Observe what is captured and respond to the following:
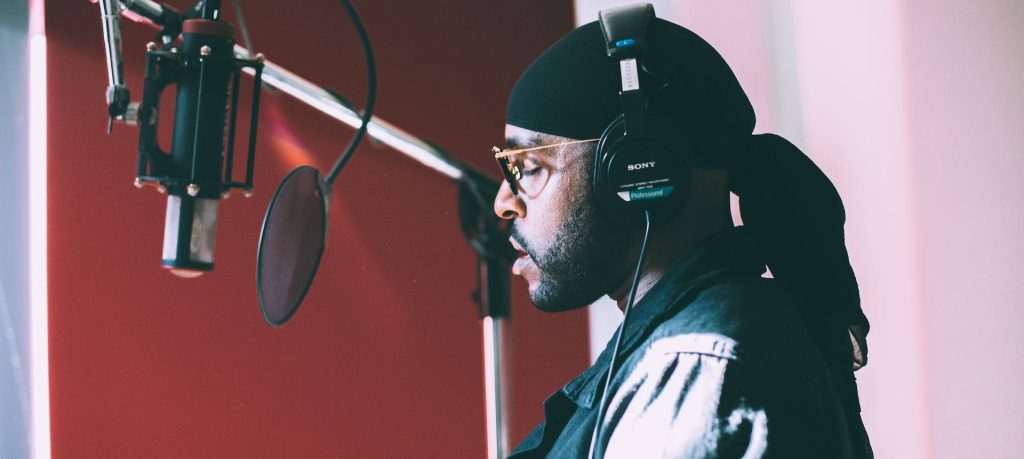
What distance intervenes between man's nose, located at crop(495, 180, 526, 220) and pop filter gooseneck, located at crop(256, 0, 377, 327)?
189 millimetres

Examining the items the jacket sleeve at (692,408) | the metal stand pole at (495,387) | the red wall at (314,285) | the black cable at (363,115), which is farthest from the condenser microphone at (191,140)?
the red wall at (314,285)

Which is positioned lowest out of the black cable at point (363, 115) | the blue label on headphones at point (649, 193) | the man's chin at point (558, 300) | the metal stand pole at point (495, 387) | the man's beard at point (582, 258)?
the metal stand pole at point (495, 387)

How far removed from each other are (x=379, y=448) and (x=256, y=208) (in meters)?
0.54

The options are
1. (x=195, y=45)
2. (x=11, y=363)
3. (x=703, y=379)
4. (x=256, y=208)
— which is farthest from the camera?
(x=256, y=208)

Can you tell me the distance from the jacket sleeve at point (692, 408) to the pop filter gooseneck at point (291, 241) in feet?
1.32

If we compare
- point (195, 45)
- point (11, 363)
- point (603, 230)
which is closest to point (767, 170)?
point (603, 230)

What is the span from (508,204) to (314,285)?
32.7 inches

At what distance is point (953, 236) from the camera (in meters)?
1.29

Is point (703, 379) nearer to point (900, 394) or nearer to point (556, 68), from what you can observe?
point (556, 68)

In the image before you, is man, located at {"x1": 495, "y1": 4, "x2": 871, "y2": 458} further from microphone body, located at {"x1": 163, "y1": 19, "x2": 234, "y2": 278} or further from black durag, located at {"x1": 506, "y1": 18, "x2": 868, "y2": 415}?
microphone body, located at {"x1": 163, "y1": 19, "x2": 234, "y2": 278}

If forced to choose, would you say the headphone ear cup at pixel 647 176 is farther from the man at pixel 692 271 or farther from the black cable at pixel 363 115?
the black cable at pixel 363 115

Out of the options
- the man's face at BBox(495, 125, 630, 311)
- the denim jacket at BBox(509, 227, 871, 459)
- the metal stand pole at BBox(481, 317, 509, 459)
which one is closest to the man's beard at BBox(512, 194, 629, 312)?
the man's face at BBox(495, 125, 630, 311)

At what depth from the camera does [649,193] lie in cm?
87

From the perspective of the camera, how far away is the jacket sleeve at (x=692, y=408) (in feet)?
2.24
